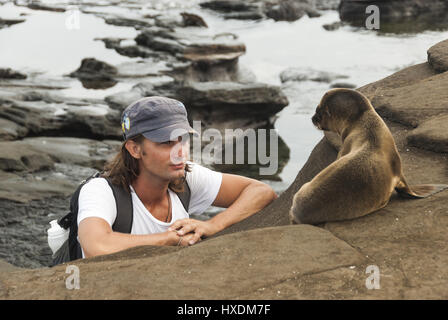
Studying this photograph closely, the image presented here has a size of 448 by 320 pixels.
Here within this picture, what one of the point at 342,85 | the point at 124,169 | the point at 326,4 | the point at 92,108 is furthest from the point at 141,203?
the point at 326,4

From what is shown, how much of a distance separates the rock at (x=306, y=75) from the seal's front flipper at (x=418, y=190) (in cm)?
1353

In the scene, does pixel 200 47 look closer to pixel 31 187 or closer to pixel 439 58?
pixel 31 187

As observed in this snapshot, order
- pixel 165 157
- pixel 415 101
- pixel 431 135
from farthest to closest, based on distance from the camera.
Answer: pixel 415 101 → pixel 431 135 → pixel 165 157

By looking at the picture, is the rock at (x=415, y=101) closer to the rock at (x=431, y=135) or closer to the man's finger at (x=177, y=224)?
the rock at (x=431, y=135)

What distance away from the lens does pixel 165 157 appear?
350 centimetres

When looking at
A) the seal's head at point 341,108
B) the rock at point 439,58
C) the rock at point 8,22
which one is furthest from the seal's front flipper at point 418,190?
the rock at point 8,22

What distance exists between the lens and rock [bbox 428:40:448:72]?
5.04 m

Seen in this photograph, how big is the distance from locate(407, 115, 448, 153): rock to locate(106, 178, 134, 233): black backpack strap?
1.76 meters

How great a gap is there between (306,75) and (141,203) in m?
14.0

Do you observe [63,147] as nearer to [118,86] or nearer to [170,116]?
[118,86]

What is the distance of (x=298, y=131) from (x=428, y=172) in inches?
365

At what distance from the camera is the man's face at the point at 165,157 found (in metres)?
3.48

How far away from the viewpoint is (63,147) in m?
9.70
